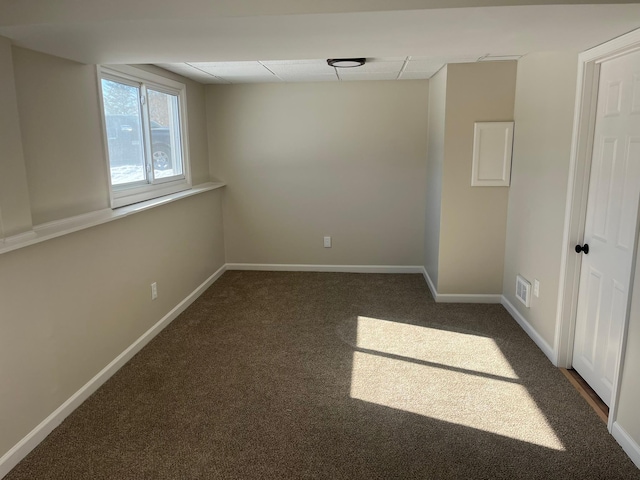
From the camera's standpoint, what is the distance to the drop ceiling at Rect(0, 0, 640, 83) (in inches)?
76.4

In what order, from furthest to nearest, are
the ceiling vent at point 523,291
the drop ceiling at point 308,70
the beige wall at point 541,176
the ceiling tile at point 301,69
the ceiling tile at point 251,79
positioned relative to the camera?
the ceiling tile at point 251,79
the ceiling tile at point 301,69
the drop ceiling at point 308,70
the ceiling vent at point 523,291
the beige wall at point 541,176

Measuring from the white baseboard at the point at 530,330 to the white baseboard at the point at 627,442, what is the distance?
800mm

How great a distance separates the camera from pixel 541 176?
3453mm

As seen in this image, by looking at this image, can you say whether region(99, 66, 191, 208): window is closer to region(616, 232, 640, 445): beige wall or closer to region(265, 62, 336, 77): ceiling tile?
region(265, 62, 336, 77): ceiling tile

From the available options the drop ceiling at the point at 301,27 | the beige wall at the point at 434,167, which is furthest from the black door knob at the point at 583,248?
the beige wall at the point at 434,167

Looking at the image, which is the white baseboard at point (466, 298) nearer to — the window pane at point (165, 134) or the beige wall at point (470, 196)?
the beige wall at point (470, 196)

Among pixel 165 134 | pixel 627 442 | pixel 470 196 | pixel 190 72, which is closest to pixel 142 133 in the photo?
pixel 165 134

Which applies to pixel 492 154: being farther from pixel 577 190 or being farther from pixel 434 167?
pixel 577 190

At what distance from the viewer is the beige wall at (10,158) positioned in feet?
7.38

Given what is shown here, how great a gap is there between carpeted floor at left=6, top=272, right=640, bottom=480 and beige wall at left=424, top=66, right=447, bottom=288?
80 cm

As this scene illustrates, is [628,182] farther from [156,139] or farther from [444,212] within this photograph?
[156,139]

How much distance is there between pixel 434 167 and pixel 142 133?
273 cm

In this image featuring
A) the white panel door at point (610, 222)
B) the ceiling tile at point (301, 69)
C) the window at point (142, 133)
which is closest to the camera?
the white panel door at point (610, 222)

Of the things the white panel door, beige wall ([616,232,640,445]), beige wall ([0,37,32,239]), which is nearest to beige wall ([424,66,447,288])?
the white panel door
